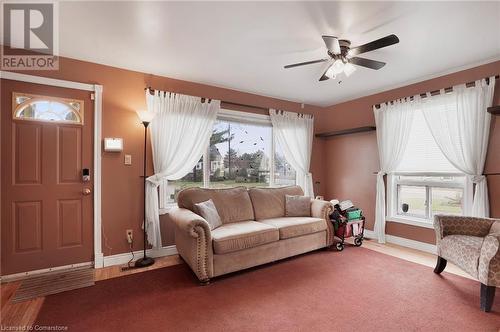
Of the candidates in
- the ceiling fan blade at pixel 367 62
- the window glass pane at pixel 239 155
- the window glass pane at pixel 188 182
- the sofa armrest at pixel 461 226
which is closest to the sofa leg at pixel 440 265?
the sofa armrest at pixel 461 226

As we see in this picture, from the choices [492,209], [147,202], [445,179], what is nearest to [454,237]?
[492,209]

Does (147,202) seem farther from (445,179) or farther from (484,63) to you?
(484,63)

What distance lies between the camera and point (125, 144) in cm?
331

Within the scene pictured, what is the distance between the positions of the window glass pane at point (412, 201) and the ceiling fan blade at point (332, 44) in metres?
Answer: 2.78

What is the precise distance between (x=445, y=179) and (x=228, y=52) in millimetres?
3544

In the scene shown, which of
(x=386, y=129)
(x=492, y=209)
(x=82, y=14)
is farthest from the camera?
(x=386, y=129)

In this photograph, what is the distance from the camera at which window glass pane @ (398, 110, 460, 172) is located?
3.56 metres

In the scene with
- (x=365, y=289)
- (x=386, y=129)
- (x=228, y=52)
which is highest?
(x=228, y=52)

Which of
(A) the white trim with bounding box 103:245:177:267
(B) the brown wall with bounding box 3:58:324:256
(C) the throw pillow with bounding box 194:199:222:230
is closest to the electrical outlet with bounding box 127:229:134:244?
(B) the brown wall with bounding box 3:58:324:256

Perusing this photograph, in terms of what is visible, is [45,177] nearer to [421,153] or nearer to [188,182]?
[188,182]

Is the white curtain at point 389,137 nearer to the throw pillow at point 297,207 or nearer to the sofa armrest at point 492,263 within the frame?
the throw pillow at point 297,207

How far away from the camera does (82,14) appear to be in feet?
7.13

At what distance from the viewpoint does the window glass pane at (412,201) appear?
3.79m

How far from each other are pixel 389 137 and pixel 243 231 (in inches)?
116
